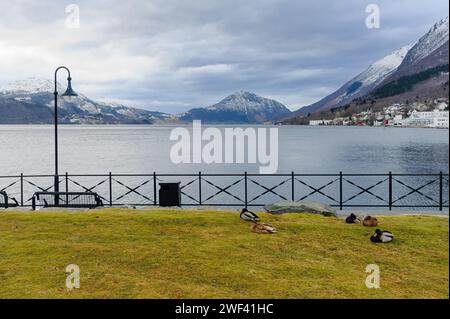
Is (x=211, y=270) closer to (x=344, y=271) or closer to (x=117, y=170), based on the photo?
(x=344, y=271)

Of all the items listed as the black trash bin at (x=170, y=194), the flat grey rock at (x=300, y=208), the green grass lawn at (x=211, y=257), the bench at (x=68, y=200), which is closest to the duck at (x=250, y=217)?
the green grass lawn at (x=211, y=257)

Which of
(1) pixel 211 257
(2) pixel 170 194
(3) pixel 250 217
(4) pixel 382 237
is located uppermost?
(2) pixel 170 194

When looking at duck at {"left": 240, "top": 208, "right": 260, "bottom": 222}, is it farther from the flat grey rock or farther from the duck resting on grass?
the flat grey rock

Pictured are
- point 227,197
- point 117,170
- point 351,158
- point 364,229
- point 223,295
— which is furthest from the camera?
point 351,158

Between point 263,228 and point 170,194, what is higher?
point 170,194

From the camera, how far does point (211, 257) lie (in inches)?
358

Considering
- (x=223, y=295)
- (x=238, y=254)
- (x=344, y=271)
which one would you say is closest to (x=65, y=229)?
(x=238, y=254)

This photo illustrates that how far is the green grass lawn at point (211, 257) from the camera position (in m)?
7.34

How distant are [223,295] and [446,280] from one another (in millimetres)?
4484

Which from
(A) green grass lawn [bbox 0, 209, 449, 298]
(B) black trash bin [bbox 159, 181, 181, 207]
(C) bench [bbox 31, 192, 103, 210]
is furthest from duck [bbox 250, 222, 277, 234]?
(C) bench [bbox 31, 192, 103, 210]

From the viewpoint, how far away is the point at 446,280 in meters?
7.92

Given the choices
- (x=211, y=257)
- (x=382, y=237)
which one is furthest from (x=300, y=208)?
(x=211, y=257)

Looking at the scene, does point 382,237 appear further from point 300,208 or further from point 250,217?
point 300,208

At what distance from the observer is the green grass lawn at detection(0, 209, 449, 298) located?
7340mm
